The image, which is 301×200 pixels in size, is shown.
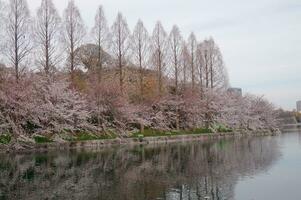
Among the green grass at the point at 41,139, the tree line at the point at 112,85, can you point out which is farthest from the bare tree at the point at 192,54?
the green grass at the point at 41,139

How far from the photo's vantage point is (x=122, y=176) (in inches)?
714

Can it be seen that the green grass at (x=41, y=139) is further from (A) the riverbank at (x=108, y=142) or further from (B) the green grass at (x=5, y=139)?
(B) the green grass at (x=5, y=139)

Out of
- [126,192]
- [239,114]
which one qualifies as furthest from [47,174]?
[239,114]

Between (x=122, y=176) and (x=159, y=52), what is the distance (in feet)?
103

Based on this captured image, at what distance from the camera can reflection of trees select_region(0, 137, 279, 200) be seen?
13948mm

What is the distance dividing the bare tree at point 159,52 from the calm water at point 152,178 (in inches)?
907

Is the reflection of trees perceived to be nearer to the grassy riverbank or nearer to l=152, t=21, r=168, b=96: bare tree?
the grassy riverbank

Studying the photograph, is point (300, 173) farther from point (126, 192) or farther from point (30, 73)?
point (30, 73)

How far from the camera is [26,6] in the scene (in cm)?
3425

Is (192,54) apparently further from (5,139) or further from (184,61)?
(5,139)

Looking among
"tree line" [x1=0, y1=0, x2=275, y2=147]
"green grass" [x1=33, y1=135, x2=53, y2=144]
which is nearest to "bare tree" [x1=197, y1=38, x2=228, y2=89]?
"tree line" [x1=0, y1=0, x2=275, y2=147]

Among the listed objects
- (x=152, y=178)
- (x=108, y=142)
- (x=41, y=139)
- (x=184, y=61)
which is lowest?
(x=152, y=178)

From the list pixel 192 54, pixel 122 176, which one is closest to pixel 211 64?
pixel 192 54

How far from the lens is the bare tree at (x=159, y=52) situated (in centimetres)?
4803
